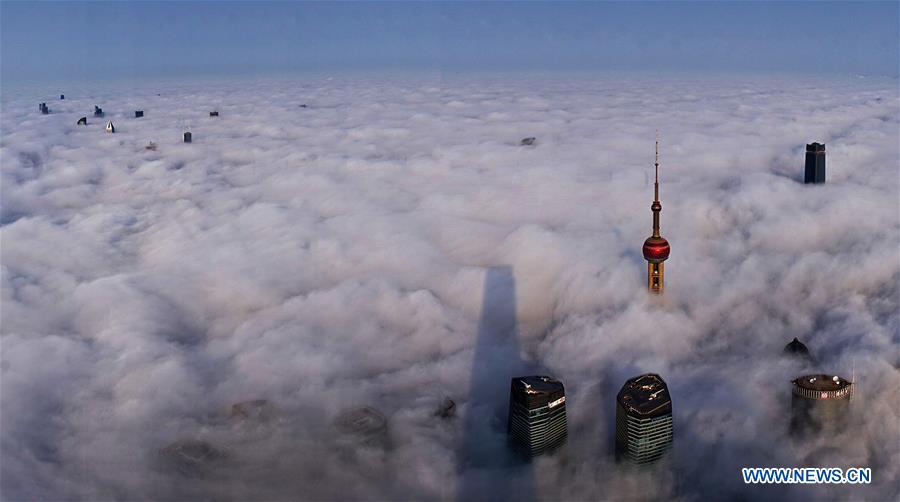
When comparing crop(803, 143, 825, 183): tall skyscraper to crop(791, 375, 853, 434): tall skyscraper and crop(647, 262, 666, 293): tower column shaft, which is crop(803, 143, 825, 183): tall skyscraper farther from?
crop(791, 375, 853, 434): tall skyscraper

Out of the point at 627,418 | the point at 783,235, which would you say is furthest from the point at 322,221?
the point at 627,418

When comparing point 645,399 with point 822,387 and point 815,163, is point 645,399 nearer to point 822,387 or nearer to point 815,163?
point 822,387

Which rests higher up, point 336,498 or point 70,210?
point 70,210

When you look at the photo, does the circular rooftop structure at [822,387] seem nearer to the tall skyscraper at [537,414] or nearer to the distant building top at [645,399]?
the distant building top at [645,399]

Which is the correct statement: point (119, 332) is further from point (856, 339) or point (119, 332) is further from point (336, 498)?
point (856, 339)

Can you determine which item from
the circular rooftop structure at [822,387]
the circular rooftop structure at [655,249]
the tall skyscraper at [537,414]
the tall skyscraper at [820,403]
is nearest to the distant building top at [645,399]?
the tall skyscraper at [537,414]

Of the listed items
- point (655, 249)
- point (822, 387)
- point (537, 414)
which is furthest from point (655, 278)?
point (537, 414)
